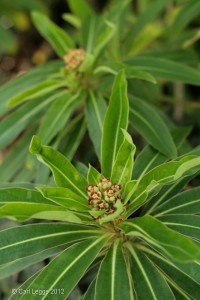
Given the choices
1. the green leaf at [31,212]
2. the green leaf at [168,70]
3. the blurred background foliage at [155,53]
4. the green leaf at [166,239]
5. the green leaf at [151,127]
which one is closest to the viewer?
the green leaf at [166,239]

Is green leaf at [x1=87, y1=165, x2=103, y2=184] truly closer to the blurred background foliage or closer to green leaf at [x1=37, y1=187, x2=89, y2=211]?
green leaf at [x1=37, y1=187, x2=89, y2=211]

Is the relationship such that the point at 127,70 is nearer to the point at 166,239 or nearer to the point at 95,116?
the point at 95,116

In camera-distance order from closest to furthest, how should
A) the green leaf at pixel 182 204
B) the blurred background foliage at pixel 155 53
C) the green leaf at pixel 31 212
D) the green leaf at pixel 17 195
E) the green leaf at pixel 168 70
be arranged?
the green leaf at pixel 31 212 < the green leaf at pixel 17 195 < the green leaf at pixel 182 204 < the green leaf at pixel 168 70 < the blurred background foliage at pixel 155 53

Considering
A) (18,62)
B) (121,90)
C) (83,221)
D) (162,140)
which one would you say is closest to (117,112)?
(121,90)

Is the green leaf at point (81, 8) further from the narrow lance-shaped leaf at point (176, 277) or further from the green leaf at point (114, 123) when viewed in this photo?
the narrow lance-shaped leaf at point (176, 277)

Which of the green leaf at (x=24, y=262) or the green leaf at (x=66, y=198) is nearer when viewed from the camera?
the green leaf at (x=66, y=198)

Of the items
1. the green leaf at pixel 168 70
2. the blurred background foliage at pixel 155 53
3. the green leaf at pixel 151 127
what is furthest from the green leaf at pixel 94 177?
the green leaf at pixel 168 70
